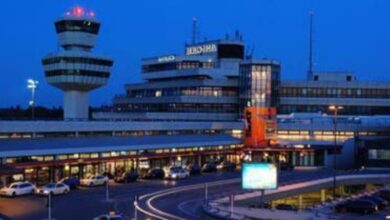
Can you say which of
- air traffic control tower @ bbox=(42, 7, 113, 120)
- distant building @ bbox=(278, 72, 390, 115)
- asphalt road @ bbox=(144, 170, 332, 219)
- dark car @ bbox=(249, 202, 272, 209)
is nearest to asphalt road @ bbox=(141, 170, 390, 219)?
asphalt road @ bbox=(144, 170, 332, 219)

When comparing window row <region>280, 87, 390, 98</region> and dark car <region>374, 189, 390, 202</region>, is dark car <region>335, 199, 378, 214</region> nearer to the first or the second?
dark car <region>374, 189, 390, 202</region>

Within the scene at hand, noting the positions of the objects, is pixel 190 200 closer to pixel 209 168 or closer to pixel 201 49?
pixel 209 168

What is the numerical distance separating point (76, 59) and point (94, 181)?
37354 millimetres

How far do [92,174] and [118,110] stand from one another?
260 ft

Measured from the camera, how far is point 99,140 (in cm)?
8400

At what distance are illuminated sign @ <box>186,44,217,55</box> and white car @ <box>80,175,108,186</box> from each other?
8233cm

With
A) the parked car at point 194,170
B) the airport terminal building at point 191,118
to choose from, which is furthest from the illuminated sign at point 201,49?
the parked car at point 194,170

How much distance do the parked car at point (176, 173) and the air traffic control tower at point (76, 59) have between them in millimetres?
25113

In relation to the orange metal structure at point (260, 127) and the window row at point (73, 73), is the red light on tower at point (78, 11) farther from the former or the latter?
the orange metal structure at point (260, 127)

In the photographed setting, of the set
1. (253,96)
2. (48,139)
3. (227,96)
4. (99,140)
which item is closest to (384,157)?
(253,96)

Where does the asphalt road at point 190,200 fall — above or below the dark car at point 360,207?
above

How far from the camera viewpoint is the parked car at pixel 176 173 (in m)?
84.4

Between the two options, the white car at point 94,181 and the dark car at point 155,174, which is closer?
the white car at point 94,181

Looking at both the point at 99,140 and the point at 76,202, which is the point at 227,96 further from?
the point at 76,202
